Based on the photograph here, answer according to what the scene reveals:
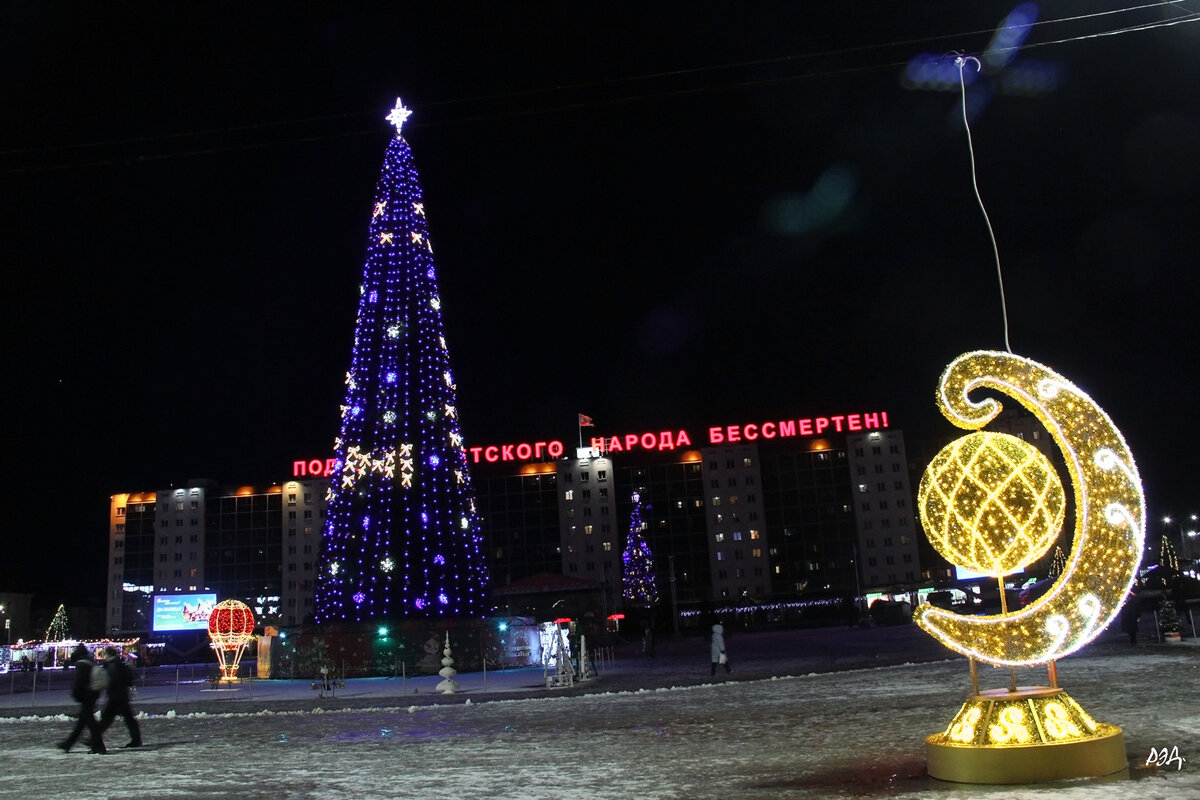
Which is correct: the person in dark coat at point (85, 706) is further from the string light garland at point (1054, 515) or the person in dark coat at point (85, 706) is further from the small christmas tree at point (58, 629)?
the small christmas tree at point (58, 629)

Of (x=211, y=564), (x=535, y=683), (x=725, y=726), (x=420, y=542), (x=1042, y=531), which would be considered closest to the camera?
(x=1042, y=531)

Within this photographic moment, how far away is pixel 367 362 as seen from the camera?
26.6 m

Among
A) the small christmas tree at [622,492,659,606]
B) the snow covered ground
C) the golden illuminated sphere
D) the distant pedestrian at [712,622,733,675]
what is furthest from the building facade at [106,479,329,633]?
the golden illuminated sphere

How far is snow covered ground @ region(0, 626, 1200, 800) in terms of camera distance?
8.11 meters

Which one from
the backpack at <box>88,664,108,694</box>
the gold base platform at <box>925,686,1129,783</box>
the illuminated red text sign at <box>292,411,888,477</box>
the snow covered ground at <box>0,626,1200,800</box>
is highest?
the illuminated red text sign at <box>292,411,888,477</box>

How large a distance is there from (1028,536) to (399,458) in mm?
20225

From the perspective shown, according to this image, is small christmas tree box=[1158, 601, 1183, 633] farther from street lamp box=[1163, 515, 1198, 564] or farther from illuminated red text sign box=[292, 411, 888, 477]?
illuminated red text sign box=[292, 411, 888, 477]

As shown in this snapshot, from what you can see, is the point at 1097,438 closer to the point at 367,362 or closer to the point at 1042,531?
the point at 1042,531

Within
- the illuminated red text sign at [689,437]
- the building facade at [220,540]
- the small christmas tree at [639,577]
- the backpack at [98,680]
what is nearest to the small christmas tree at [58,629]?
the illuminated red text sign at [689,437]

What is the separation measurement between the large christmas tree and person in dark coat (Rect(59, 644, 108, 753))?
1315 cm

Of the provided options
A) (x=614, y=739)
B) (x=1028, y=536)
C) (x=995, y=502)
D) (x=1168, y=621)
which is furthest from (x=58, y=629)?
(x=1028, y=536)

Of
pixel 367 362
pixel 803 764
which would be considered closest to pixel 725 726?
pixel 803 764

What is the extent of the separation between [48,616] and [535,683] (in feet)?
266

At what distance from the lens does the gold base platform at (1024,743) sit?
7344 mm
